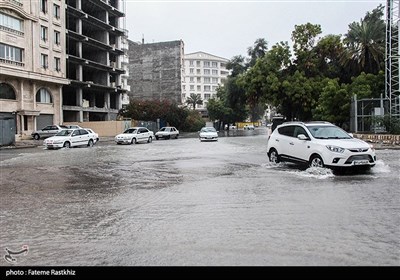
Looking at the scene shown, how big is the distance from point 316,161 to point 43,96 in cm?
4250

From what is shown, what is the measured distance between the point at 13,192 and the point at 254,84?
3470cm

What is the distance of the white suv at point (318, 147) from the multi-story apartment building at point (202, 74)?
430 feet

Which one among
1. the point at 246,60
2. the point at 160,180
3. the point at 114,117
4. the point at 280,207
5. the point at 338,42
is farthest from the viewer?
the point at 246,60

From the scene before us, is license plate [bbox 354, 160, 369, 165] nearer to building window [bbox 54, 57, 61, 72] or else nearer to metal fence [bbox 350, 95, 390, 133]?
metal fence [bbox 350, 95, 390, 133]

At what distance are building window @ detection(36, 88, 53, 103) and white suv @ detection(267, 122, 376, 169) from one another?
127 ft

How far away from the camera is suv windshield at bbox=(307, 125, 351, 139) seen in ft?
43.4

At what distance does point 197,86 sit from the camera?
14750cm

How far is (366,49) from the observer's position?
38.2 m

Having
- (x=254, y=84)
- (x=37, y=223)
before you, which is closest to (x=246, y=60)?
(x=254, y=84)

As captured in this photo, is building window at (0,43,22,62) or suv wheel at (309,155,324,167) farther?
building window at (0,43,22,62)

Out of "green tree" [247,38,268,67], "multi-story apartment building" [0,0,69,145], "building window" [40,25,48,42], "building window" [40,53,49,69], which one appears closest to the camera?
"multi-story apartment building" [0,0,69,145]

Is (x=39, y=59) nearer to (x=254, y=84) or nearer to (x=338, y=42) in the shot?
(x=254, y=84)

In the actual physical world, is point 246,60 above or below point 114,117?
above

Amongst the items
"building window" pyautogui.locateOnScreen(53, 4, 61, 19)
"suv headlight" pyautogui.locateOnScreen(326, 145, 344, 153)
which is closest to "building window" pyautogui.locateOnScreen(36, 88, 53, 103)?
"building window" pyautogui.locateOnScreen(53, 4, 61, 19)
